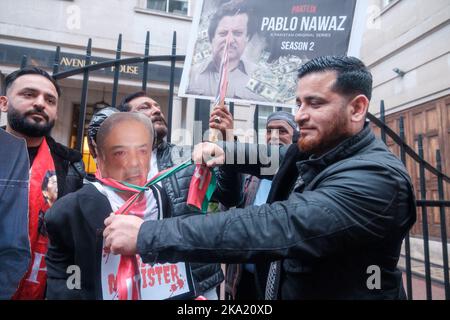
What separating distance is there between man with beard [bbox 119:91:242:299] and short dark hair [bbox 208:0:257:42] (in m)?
0.63

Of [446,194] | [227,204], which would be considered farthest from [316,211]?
[446,194]

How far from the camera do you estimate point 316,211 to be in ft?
3.54

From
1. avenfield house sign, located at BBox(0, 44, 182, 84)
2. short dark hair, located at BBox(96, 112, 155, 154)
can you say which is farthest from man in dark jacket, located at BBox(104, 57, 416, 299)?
avenfield house sign, located at BBox(0, 44, 182, 84)

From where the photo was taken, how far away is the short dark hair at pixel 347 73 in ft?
4.59

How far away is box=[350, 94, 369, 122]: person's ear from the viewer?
1.41 m

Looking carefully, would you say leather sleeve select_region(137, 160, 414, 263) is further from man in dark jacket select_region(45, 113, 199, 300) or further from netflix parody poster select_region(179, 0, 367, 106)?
netflix parody poster select_region(179, 0, 367, 106)

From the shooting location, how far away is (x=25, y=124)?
1.90m

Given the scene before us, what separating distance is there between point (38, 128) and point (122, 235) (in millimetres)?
1237

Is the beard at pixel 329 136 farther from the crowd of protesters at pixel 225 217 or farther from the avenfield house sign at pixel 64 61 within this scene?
the avenfield house sign at pixel 64 61

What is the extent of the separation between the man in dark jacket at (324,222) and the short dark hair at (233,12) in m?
0.55

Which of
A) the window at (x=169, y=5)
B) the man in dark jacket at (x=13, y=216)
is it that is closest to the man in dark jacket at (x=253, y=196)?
the man in dark jacket at (x=13, y=216)

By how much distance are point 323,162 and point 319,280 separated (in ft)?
1.54

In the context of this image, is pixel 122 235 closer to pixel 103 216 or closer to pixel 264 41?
pixel 103 216

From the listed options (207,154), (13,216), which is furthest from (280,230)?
(13,216)
